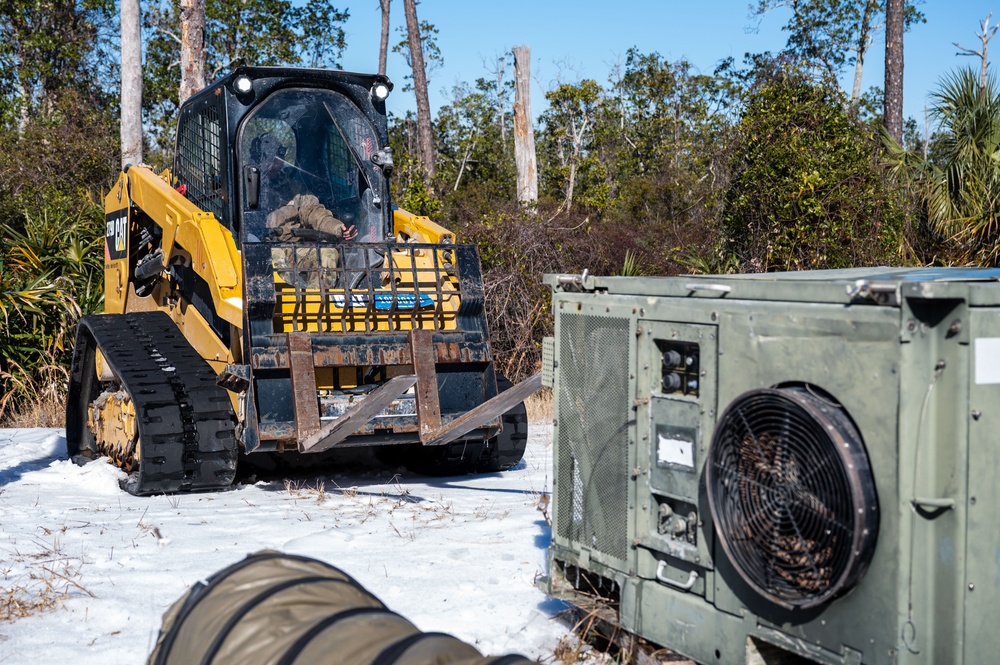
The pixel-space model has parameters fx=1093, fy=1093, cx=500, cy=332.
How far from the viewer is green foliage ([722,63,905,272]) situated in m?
11.4

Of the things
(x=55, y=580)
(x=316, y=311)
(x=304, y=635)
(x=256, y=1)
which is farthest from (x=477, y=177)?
(x=304, y=635)

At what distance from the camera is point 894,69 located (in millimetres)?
15203

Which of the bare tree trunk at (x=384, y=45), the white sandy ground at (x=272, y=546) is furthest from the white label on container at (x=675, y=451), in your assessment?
the bare tree trunk at (x=384, y=45)

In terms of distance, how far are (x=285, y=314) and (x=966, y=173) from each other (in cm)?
730

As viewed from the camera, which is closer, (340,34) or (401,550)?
(401,550)

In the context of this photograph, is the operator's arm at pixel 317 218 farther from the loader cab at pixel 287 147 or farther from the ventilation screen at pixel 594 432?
the ventilation screen at pixel 594 432

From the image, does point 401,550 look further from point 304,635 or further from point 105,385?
point 105,385

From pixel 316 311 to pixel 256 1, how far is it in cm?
2353

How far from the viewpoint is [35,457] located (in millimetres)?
8867

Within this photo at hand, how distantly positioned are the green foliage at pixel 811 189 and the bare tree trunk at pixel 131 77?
8.59 m

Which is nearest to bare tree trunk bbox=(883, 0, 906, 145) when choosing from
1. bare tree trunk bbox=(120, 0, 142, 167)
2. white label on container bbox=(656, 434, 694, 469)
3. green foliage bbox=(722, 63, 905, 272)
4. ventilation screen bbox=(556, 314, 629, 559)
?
green foliage bbox=(722, 63, 905, 272)

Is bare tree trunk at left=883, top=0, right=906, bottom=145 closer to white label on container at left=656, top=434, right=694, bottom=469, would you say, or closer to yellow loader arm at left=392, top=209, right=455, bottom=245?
yellow loader arm at left=392, top=209, right=455, bottom=245

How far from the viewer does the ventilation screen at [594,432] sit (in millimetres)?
4125

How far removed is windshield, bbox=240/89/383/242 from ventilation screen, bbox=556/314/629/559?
374cm
